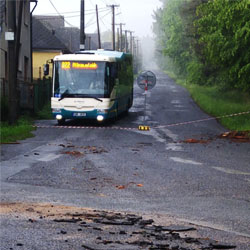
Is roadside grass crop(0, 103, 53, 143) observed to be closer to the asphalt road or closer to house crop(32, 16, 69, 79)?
the asphalt road

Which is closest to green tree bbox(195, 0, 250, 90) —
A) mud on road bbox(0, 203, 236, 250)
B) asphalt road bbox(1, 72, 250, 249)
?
asphalt road bbox(1, 72, 250, 249)

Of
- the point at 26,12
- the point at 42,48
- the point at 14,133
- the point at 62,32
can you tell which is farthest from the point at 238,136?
the point at 62,32

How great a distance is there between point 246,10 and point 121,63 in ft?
33.5

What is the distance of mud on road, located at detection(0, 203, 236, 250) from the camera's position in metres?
6.61

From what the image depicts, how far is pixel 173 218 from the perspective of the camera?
8320 mm

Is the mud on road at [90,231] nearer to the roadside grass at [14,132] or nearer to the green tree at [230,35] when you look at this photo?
the roadside grass at [14,132]

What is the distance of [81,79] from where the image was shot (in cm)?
2781

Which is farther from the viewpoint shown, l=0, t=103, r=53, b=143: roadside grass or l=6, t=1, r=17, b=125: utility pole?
l=6, t=1, r=17, b=125: utility pole

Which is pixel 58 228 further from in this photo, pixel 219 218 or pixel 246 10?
pixel 246 10

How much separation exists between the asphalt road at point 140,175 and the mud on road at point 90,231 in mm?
258

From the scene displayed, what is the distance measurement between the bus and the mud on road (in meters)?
18.9

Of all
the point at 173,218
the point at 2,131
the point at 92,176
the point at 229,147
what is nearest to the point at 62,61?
the point at 2,131

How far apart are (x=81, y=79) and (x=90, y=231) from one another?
821 inches

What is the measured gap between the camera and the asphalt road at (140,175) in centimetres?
915
